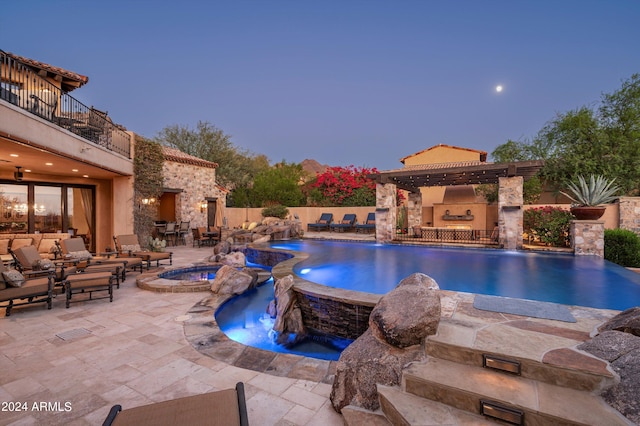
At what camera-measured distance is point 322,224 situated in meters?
17.4

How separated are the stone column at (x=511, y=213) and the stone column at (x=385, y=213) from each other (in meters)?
4.13

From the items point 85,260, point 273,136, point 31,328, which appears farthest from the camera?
point 273,136

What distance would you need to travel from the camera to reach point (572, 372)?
1.88m

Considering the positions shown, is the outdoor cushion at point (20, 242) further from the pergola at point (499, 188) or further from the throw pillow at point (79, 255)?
the pergola at point (499, 188)

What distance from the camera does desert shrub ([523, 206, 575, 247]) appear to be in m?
10.0

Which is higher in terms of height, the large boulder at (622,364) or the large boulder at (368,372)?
the large boulder at (622,364)

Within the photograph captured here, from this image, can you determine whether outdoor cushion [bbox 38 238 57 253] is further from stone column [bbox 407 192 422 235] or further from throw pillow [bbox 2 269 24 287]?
stone column [bbox 407 192 422 235]

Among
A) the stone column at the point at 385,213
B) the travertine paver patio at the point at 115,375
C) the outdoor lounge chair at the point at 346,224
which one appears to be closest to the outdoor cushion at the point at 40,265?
the travertine paver patio at the point at 115,375

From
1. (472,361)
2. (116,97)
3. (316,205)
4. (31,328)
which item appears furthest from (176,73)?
(472,361)

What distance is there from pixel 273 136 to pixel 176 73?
54707 millimetres

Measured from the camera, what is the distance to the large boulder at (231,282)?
595 cm

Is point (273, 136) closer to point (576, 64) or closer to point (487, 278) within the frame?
point (576, 64)

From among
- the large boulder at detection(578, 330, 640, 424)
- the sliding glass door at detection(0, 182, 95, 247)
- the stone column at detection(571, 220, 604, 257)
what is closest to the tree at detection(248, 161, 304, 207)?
the sliding glass door at detection(0, 182, 95, 247)

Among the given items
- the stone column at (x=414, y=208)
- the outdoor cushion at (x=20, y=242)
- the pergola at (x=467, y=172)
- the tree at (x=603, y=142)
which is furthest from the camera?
the stone column at (x=414, y=208)
